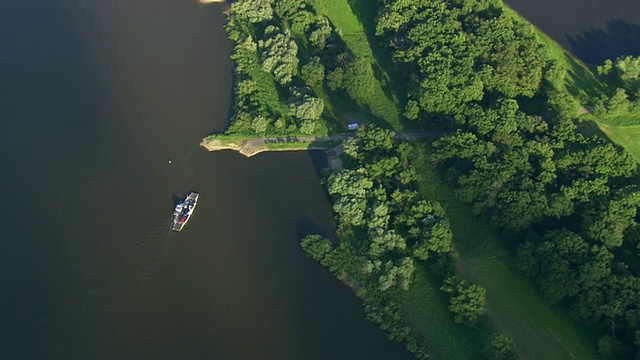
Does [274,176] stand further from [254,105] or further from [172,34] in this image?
[172,34]

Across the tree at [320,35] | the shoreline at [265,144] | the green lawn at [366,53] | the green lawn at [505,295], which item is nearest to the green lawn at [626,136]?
the green lawn at [505,295]

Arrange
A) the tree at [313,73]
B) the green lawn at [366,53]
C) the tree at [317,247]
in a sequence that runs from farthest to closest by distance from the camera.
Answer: the tree at [313,73] < the green lawn at [366,53] < the tree at [317,247]

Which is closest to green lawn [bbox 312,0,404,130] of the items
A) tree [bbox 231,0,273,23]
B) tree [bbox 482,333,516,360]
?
tree [bbox 231,0,273,23]

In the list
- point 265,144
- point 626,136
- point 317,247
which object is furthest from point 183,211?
point 626,136

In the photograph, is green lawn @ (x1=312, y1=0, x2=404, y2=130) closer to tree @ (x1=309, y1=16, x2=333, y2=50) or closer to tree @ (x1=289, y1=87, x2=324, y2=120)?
tree @ (x1=309, y1=16, x2=333, y2=50)

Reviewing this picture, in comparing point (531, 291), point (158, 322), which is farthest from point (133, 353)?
point (531, 291)

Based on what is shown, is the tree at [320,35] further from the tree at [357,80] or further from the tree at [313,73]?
the tree at [357,80]
